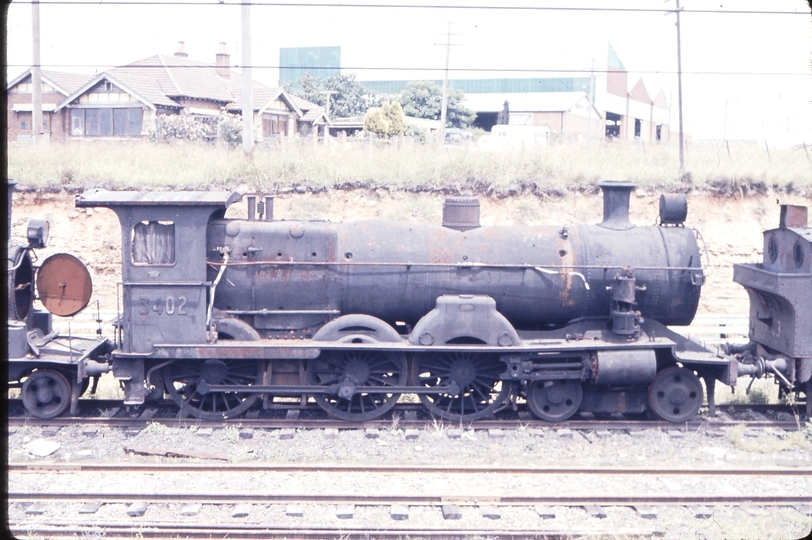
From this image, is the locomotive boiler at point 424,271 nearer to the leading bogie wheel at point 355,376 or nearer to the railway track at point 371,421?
the leading bogie wheel at point 355,376

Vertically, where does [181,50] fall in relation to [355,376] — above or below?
above

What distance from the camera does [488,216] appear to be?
19.4 metres

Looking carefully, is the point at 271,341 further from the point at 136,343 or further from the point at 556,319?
the point at 556,319

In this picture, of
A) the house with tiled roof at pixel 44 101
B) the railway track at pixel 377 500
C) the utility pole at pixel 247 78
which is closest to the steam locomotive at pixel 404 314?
the railway track at pixel 377 500

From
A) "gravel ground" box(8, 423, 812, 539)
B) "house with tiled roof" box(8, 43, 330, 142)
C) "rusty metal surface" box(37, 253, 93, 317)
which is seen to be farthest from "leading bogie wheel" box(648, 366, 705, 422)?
"house with tiled roof" box(8, 43, 330, 142)

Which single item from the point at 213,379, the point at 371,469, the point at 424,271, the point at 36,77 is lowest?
the point at 371,469

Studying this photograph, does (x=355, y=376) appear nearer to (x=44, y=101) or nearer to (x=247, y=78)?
(x=247, y=78)

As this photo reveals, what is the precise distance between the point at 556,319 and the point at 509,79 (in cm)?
5353

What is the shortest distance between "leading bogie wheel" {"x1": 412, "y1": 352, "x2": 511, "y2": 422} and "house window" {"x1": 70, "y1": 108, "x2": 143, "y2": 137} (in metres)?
25.1

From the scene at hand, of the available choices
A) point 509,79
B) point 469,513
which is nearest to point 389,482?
point 469,513

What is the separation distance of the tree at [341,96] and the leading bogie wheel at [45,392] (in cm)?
4023

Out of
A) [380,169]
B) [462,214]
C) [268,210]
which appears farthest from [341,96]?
[462,214]

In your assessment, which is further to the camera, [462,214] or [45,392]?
[462,214]

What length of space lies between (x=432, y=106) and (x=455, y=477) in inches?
1737
